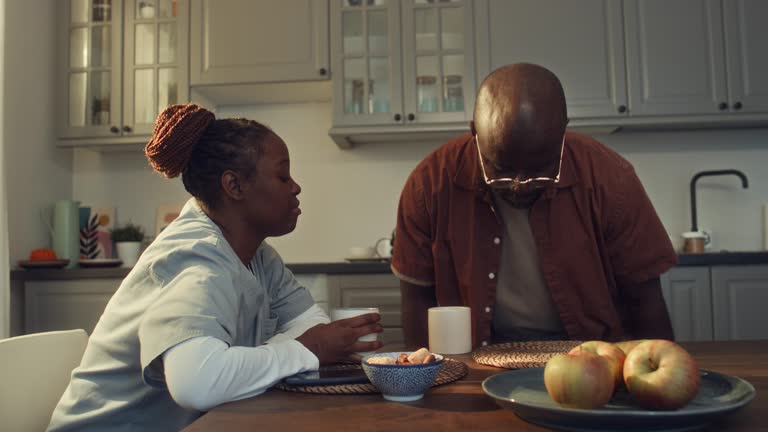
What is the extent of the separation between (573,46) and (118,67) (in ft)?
6.88

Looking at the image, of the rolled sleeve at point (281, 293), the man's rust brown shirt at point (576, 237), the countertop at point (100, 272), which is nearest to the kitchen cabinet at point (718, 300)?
the countertop at point (100, 272)

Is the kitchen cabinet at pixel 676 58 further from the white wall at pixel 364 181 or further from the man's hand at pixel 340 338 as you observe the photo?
the man's hand at pixel 340 338

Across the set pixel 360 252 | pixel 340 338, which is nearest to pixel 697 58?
pixel 360 252

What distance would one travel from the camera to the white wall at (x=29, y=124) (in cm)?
306

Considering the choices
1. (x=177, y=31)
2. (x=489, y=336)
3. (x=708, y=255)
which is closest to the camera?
(x=489, y=336)

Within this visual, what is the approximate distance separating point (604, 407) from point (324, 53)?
8.51ft

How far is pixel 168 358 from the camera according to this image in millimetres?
914

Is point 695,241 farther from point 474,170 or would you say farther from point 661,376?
point 661,376

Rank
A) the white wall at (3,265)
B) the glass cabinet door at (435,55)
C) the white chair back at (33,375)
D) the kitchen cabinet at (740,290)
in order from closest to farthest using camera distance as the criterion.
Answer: the white chair back at (33,375) → the white wall at (3,265) → the kitchen cabinet at (740,290) → the glass cabinet door at (435,55)

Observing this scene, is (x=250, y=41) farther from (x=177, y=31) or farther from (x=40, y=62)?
(x=40, y=62)

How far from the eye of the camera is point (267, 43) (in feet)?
10.4

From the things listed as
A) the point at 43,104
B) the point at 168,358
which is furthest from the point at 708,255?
the point at 43,104

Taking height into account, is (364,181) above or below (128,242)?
above

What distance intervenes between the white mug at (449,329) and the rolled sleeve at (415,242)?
39cm
